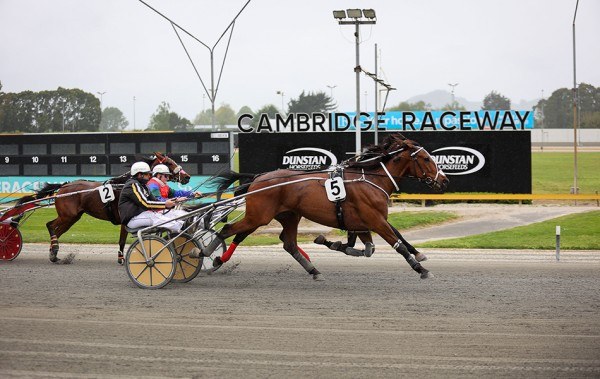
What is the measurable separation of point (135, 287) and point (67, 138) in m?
15.7

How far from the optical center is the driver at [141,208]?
10.8 metres

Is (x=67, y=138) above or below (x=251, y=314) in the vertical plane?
above

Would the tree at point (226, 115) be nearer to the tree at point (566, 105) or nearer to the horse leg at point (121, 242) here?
the tree at point (566, 105)

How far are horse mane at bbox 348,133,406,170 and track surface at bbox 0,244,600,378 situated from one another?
1.57m

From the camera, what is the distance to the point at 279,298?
32.0 feet

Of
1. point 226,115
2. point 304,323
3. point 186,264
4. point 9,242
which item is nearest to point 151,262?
point 186,264

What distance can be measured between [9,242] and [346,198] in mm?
6197

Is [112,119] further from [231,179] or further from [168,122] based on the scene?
[231,179]

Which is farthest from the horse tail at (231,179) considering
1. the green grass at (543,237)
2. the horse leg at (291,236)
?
the green grass at (543,237)

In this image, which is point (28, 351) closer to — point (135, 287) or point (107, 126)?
point (135, 287)

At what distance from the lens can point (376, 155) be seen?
37.3 feet

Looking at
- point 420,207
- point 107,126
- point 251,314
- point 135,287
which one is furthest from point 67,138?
point 107,126

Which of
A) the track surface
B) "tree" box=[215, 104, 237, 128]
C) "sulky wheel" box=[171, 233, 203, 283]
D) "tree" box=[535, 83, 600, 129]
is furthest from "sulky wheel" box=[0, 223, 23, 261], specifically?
"tree" box=[215, 104, 237, 128]

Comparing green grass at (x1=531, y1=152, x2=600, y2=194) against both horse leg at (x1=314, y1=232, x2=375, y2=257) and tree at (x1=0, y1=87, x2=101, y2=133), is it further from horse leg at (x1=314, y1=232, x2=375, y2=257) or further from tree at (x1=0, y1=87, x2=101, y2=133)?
tree at (x1=0, y1=87, x2=101, y2=133)
